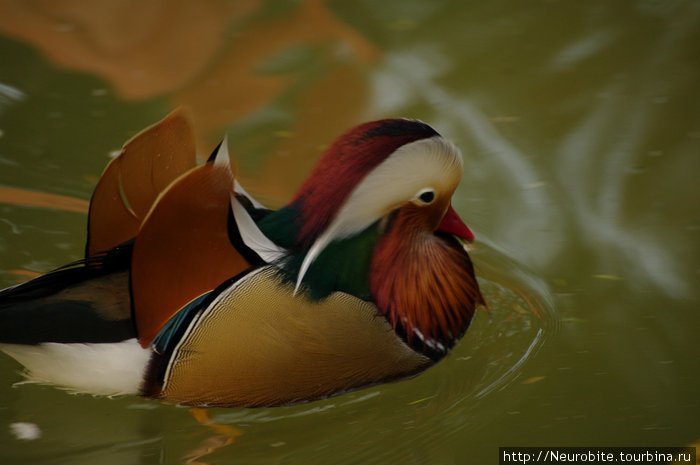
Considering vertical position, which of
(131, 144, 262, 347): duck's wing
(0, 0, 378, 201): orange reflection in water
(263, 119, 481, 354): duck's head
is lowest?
(131, 144, 262, 347): duck's wing

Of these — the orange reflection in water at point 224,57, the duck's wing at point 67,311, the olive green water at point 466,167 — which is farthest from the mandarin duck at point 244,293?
the orange reflection in water at point 224,57

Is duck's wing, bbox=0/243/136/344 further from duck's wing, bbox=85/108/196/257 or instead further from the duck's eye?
the duck's eye

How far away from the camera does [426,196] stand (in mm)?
2053

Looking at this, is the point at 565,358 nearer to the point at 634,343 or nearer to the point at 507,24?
the point at 634,343

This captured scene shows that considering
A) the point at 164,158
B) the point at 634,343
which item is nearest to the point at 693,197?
the point at 634,343

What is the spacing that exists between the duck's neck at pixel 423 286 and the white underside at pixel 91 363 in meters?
0.53

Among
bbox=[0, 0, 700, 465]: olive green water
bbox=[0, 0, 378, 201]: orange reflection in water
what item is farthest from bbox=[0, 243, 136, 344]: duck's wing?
bbox=[0, 0, 378, 201]: orange reflection in water

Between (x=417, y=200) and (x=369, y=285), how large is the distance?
0.71 ft

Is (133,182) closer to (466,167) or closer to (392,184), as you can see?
(392,184)

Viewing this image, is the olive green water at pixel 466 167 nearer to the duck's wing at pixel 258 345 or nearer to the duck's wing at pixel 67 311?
the duck's wing at pixel 258 345

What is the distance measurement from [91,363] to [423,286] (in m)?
0.76

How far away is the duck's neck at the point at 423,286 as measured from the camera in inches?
81.4

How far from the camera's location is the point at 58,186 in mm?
2824

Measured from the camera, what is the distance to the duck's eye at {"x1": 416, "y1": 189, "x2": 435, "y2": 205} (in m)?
2.04
